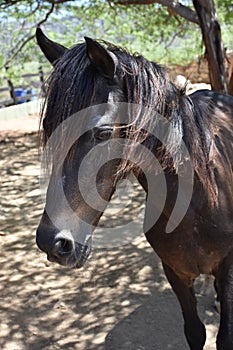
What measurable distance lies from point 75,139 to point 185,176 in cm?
65

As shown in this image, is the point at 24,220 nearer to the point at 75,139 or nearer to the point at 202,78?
the point at 75,139

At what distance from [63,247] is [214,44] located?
14.1 feet

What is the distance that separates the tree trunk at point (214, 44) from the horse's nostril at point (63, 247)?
408 cm

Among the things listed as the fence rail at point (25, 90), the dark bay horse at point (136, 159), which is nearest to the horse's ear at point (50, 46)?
the dark bay horse at point (136, 159)

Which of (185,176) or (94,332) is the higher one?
(185,176)

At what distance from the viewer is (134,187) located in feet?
20.2

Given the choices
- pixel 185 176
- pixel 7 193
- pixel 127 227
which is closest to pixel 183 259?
pixel 185 176

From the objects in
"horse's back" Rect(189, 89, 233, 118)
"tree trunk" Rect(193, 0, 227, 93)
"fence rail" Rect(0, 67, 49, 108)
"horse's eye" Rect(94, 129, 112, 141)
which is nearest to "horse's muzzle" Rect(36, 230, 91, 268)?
"horse's eye" Rect(94, 129, 112, 141)

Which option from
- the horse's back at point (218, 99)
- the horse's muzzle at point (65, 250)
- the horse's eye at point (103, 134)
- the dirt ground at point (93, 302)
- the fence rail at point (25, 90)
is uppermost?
the horse's eye at point (103, 134)

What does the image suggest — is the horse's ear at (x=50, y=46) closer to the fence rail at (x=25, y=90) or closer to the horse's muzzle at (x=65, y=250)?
the horse's muzzle at (x=65, y=250)

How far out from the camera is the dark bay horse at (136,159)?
1628 millimetres

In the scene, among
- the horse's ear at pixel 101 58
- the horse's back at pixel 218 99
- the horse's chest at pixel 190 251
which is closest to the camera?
the horse's ear at pixel 101 58

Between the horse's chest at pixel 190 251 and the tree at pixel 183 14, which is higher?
the tree at pixel 183 14

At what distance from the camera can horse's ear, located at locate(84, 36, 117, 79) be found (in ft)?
5.21
